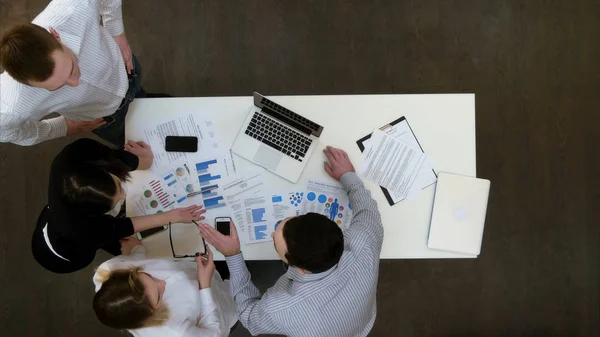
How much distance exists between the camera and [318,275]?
3.94 feet

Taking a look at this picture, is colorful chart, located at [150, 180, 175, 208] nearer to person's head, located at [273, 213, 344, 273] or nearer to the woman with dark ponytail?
the woman with dark ponytail

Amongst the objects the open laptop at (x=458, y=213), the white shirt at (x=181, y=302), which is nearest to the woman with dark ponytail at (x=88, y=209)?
the white shirt at (x=181, y=302)

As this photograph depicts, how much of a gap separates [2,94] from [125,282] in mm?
672

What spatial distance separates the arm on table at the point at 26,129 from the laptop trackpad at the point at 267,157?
0.72 meters

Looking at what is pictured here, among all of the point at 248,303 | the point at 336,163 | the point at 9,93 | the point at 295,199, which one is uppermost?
the point at 9,93

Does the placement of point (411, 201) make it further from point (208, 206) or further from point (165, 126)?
point (165, 126)

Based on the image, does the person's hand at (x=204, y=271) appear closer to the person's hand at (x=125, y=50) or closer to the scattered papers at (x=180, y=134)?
the scattered papers at (x=180, y=134)

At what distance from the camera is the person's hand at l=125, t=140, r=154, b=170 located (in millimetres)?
1423

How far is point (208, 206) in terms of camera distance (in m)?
1.46

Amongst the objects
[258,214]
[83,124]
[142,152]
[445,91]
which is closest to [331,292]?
[258,214]

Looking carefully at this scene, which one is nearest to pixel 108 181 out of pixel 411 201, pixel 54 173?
pixel 54 173

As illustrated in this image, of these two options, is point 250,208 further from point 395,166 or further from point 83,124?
point 83,124

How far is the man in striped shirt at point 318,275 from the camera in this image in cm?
114

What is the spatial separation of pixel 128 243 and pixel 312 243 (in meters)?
0.75
